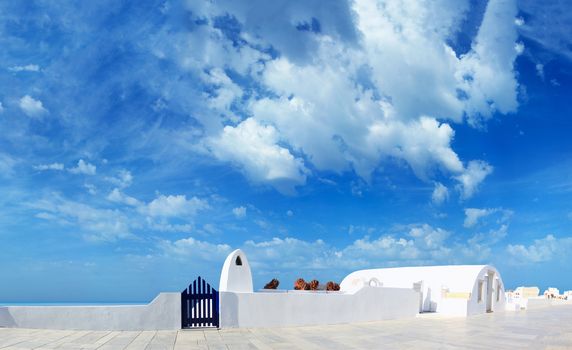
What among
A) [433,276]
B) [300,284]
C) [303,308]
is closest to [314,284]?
[300,284]

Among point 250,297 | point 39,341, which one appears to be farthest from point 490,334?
point 39,341

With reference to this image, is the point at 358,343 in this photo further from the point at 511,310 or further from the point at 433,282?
the point at 511,310

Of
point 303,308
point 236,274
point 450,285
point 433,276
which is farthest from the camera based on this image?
point 433,276

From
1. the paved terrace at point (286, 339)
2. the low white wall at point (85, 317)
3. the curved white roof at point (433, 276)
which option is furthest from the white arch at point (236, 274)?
the curved white roof at point (433, 276)

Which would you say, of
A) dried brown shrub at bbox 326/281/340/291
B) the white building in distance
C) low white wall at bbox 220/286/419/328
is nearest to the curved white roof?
the white building in distance

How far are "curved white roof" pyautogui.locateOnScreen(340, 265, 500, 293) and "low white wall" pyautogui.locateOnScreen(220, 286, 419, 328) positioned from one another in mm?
8585

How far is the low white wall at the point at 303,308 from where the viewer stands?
19141 mm

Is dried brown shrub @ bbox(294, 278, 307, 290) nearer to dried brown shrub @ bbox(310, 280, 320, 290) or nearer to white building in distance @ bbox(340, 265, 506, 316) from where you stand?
dried brown shrub @ bbox(310, 280, 320, 290)

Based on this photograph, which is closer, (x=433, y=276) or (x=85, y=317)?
(x=85, y=317)

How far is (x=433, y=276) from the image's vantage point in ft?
127

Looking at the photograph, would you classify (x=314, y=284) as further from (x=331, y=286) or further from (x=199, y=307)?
(x=199, y=307)

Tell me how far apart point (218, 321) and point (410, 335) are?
24.3 feet

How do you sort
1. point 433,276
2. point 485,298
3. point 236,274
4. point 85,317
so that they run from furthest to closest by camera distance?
point 433,276 → point 485,298 → point 236,274 → point 85,317

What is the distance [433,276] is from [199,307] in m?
25.2
